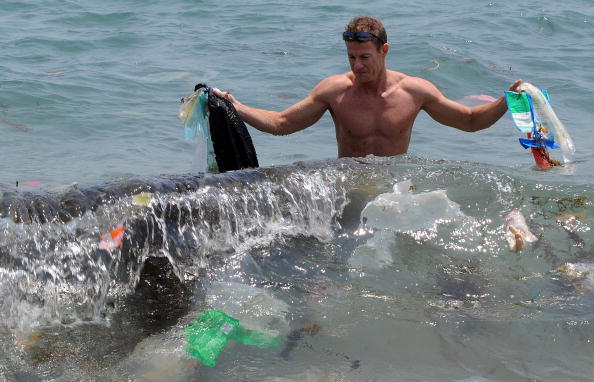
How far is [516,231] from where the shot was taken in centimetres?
465

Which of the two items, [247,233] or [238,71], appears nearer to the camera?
[247,233]

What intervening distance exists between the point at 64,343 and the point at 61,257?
481mm

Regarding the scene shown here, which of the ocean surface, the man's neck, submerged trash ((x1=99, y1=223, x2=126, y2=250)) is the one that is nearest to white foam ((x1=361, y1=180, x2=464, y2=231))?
the ocean surface

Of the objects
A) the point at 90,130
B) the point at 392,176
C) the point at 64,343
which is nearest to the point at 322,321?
the point at 64,343

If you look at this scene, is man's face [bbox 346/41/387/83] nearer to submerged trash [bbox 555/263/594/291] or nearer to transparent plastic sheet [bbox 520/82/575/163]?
transparent plastic sheet [bbox 520/82/575/163]

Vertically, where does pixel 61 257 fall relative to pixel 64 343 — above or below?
above

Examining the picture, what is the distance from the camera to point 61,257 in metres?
3.82

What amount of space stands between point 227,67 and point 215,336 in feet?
27.4

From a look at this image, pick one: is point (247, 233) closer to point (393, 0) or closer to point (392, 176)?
point (392, 176)

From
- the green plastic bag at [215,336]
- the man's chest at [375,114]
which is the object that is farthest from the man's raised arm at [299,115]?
the green plastic bag at [215,336]

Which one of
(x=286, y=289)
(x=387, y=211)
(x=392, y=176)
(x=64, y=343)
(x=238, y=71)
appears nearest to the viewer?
(x=64, y=343)

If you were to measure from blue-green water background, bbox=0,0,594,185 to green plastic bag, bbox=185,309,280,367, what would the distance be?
3.29m

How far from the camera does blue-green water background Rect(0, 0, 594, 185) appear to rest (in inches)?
319

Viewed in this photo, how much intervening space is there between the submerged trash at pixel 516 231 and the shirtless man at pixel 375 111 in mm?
882
